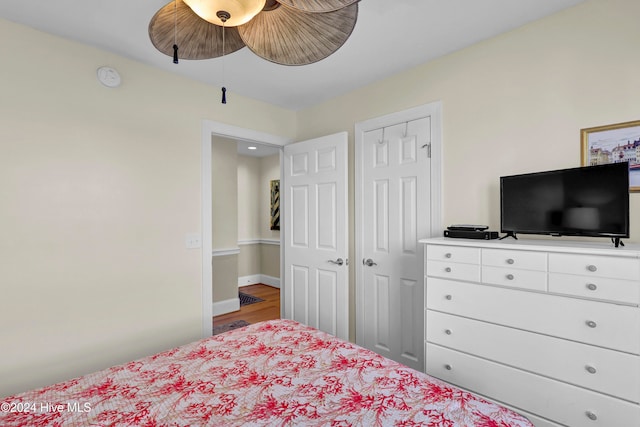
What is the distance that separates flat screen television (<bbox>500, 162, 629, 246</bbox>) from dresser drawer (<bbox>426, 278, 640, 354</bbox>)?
360 millimetres

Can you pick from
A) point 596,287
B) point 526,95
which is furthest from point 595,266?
point 526,95

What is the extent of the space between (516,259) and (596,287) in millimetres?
335

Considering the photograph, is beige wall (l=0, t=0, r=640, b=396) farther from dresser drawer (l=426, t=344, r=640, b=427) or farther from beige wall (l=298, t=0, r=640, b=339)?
dresser drawer (l=426, t=344, r=640, b=427)

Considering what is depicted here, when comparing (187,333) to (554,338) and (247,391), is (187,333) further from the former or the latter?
(554,338)

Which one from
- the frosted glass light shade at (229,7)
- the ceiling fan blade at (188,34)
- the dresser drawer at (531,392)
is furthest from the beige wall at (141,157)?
the frosted glass light shade at (229,7)

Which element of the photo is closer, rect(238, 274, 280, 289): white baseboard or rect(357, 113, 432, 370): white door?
rect(357, 113, 432, 370): white door

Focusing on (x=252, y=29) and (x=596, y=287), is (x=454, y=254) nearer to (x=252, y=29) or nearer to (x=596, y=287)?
(x=596, y=287)

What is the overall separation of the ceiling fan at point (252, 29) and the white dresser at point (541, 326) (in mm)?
1324

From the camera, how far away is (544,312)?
5.25 feet

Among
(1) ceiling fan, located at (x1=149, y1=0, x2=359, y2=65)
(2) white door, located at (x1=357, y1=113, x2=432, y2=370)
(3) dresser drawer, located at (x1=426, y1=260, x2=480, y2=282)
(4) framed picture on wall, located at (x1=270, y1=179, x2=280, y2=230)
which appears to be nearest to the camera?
(1) ceiling fan, located at (x1=149, y1=0, x2=359, y2=65)

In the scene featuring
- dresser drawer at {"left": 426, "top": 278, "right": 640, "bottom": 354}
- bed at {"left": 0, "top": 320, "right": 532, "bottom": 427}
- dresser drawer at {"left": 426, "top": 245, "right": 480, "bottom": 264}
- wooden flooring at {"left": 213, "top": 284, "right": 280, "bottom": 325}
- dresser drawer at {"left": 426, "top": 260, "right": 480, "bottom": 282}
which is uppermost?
dresser drawer at {"left": 426, "top": 245, "right": 480, "bottom": 264}

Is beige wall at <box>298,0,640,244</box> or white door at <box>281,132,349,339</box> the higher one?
beige wall at <box>298,0,640,244</box>

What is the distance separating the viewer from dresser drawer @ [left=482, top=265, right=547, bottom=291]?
1.61 meters

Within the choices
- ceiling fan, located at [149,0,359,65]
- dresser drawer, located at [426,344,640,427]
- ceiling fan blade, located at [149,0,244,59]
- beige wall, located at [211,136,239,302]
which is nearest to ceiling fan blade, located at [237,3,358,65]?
ceiling fan, located at [149,0,359,65]
